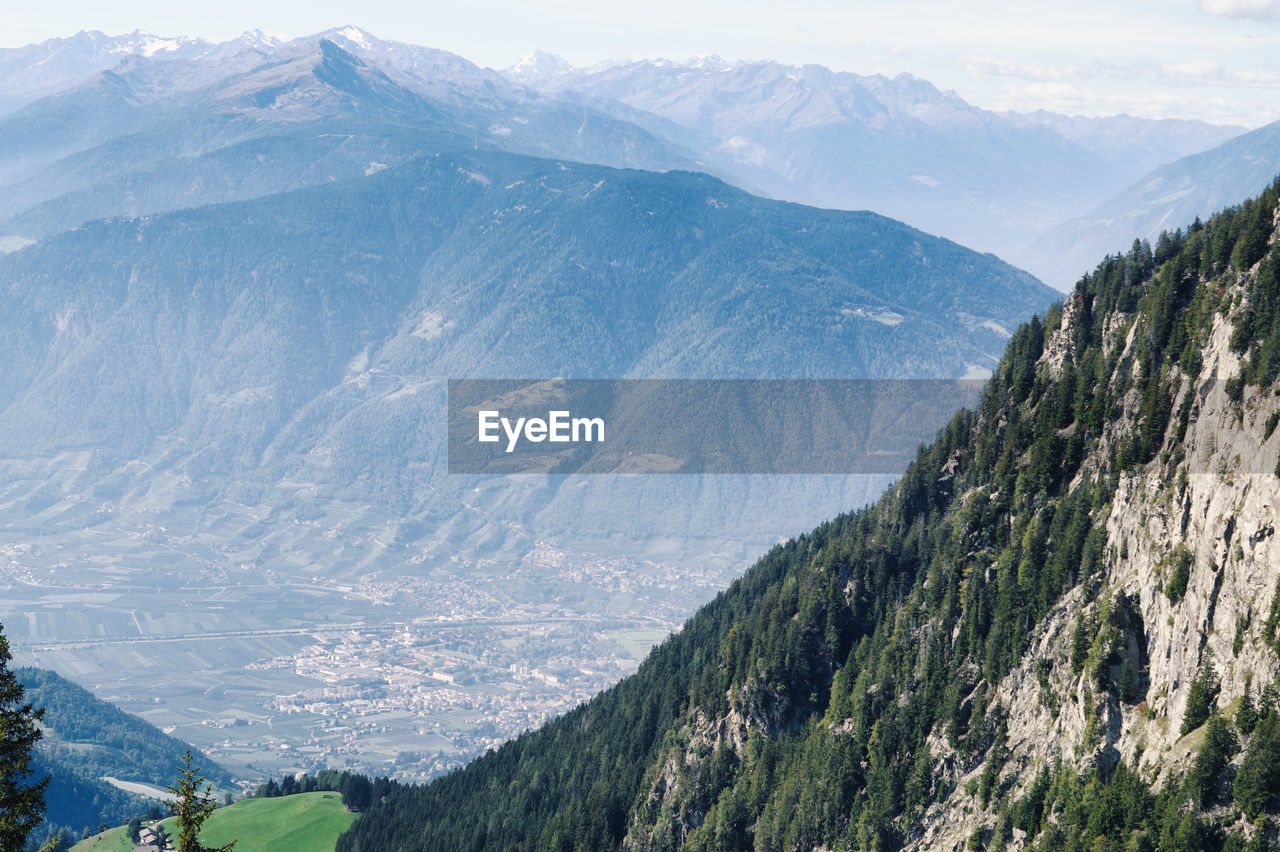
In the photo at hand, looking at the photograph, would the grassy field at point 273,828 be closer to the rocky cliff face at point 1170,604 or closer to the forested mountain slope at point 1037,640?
the forested mountain slope at point 1037,640

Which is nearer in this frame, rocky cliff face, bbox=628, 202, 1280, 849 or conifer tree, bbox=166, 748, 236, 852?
conifer tree, bbox=166, 748, 236, 852

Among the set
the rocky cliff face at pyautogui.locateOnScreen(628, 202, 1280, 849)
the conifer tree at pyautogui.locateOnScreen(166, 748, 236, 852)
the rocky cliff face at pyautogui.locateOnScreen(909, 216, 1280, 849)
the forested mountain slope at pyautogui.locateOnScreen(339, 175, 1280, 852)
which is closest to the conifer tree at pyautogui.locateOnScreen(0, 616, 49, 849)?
the conifer tree at pyautogui.locateOnScreen(166, 748, 236, 852)

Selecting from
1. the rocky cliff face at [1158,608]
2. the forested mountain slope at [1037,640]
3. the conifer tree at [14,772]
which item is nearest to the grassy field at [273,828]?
the forested mountain slope at [1037,640]

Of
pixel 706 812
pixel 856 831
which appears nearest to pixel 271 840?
pixel 706 812

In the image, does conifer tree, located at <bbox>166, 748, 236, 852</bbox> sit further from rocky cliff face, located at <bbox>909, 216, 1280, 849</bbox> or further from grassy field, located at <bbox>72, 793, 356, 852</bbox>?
grassy field, located at <bbox>72, 793, 356, 852</bbox>

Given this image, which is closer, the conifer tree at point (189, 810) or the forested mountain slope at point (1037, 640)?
the conifer tree at point (189, 810)

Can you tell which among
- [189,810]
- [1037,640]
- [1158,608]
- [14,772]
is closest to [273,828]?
[1037,640]
